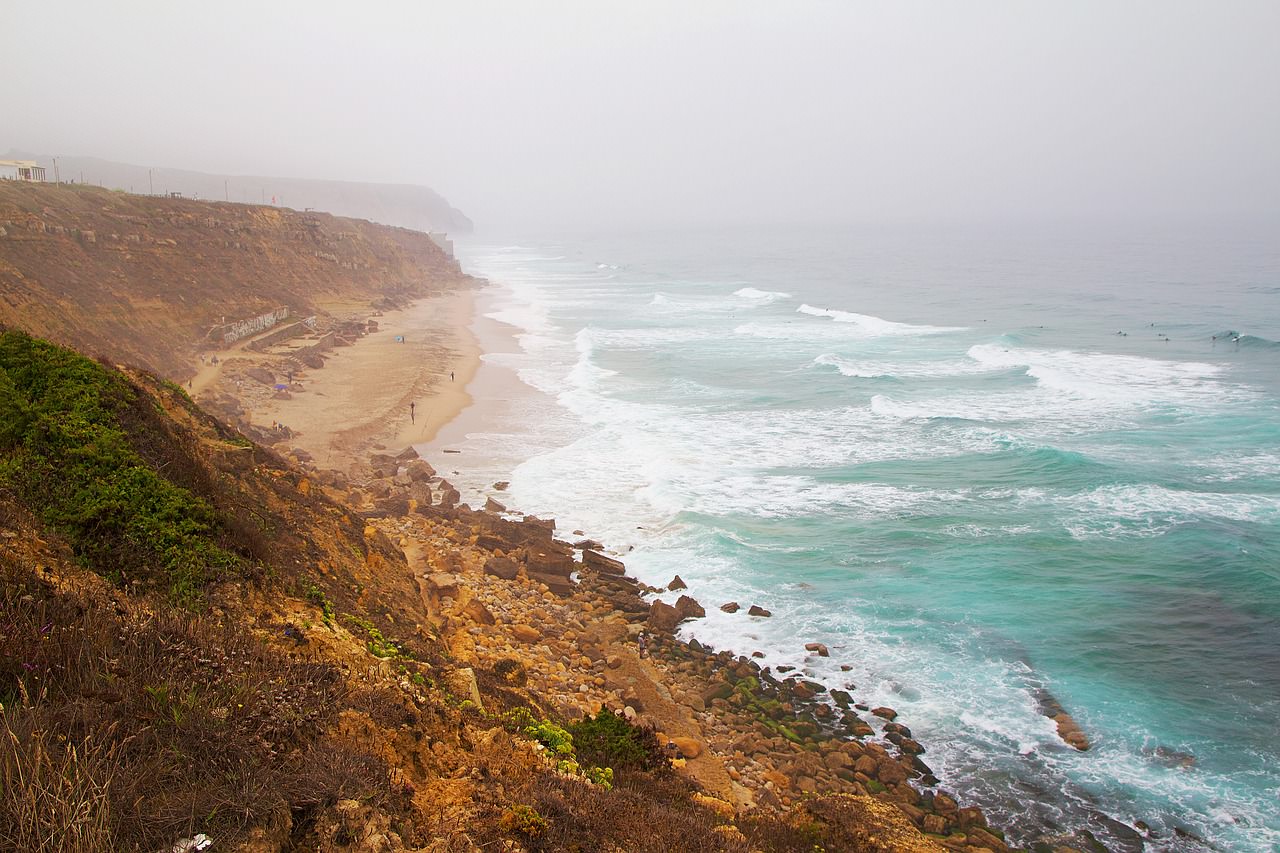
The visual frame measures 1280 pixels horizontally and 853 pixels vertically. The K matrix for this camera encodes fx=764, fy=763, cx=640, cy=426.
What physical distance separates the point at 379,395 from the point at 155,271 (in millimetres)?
18650

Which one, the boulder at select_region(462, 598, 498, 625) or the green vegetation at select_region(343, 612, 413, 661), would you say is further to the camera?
the boulder at select_region(462, 598, 498, 625)

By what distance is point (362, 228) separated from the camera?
82.0 meters

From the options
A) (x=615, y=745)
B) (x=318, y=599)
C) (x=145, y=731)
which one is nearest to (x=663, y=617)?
(x=615, y=745)

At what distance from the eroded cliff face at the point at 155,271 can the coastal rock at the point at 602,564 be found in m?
16.7

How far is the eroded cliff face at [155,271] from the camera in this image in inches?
1240

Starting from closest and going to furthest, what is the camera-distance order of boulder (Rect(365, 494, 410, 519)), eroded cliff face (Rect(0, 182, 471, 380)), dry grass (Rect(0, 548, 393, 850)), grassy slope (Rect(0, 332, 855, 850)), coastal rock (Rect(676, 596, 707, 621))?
dry grass (Rect(0, 548, 393, 850)), grassy slope (Rect(0, 332, 855, 850)), coastal rock (Rect(676, 596, 707, 621)), boulder (Rect(365, 494, 410, 519)), eroded cliff face (Rect(0, 182, 471, 380))

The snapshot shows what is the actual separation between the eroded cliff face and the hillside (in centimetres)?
1532

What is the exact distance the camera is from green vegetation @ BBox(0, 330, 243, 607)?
7.64 metres

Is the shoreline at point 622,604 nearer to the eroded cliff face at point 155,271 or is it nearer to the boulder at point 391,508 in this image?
the boulder at point 391,508

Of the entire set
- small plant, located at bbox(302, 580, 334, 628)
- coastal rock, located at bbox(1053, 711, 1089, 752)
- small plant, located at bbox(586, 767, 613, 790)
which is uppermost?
small plant, located at bbox(302, 580, 334, 628)

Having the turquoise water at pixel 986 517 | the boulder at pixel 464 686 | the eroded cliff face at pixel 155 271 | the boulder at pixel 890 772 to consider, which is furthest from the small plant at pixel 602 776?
the eroded cliff face at pixel 155 271

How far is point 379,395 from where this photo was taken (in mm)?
33156

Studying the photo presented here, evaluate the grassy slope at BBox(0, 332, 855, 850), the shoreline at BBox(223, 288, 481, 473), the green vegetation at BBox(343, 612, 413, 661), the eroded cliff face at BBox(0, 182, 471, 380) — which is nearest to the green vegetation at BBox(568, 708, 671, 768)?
the grassy slope at BBox(0, 332, 855, 850)

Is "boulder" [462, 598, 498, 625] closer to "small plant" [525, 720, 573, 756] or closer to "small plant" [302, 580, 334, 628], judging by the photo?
"small plant" [302, 580, 334, 628]
